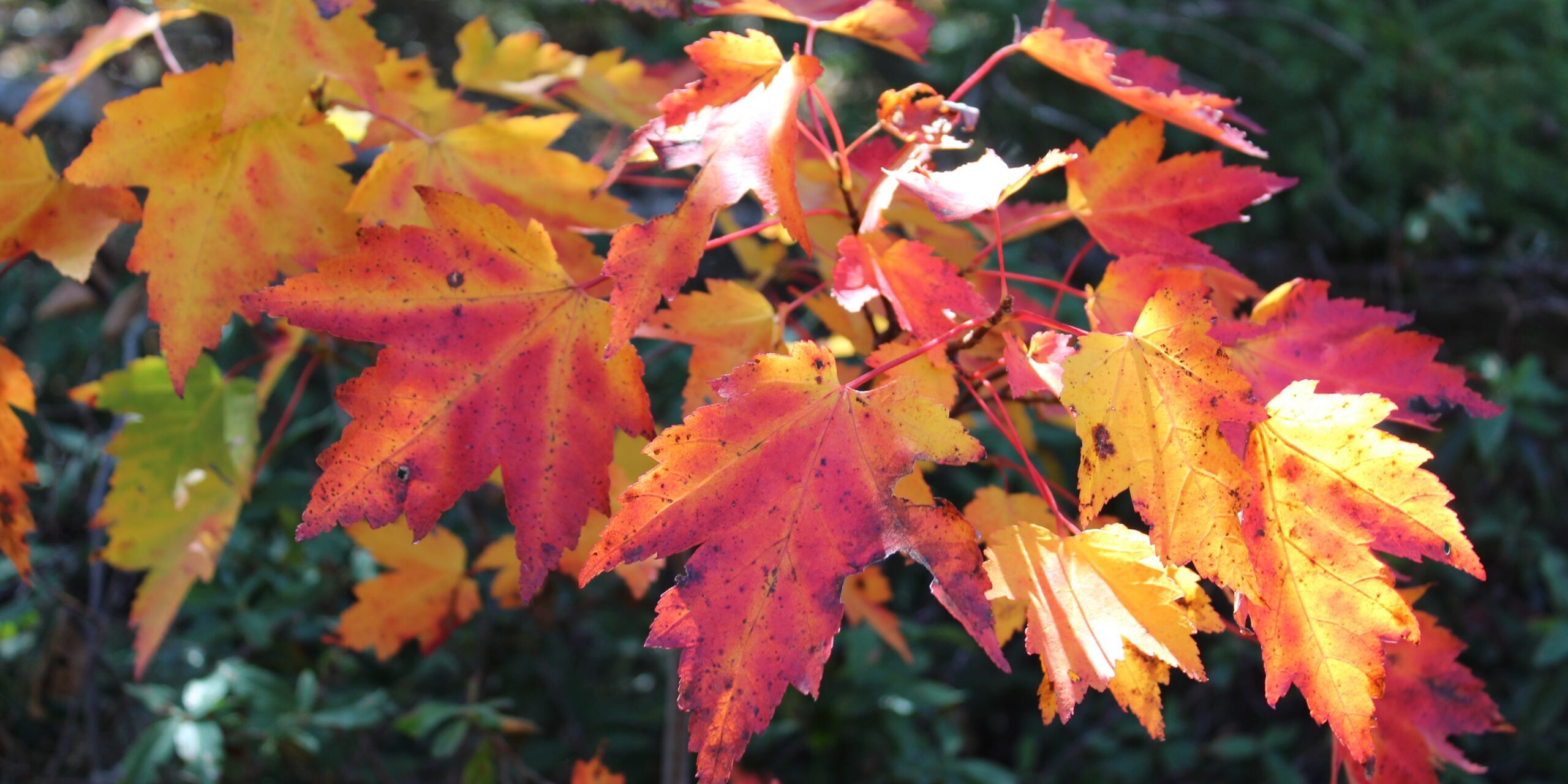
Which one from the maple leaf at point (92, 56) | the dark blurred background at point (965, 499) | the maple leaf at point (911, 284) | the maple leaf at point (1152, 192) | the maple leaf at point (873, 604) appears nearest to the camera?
the maple leaf at point (911, 284)

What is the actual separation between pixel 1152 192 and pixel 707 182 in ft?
1.22

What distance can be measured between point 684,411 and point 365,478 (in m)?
0.23

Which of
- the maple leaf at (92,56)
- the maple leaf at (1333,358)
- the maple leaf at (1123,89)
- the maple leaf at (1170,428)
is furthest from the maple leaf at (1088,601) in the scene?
the maple leaf at (92,56)

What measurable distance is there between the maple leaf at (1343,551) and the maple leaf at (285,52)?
2.26 ft

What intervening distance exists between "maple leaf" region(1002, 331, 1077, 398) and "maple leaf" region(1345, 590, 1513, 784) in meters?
0.37

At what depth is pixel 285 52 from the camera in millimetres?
682

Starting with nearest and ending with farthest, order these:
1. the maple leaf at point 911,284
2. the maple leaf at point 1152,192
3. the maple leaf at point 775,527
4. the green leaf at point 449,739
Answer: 1. the maple leaf at point 775,527
2. the maple leaf at point 911,284
3. the maple leaf at point 1152,192
4. the green leaf at point 449,739

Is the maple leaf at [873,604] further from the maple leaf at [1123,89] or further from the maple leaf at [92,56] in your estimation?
the maple leaf at [92,56]

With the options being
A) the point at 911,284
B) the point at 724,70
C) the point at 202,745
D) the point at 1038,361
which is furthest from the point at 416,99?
the point at 202,745

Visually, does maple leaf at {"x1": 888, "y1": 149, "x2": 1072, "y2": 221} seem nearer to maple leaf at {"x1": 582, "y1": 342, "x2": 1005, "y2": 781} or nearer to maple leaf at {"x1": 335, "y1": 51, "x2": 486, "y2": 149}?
maple leaf at {"x1": 582, "y1": 342, "x2": 1005, "y2": 781}

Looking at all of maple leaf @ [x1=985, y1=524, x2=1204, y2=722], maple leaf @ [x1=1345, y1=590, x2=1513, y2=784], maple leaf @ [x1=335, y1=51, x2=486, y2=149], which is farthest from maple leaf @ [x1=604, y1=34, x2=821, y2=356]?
maple leaf @ [x1=1345, y1=590, x2=1513, y2=784]

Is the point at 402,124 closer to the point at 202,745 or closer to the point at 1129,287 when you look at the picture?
the point at 1129,287

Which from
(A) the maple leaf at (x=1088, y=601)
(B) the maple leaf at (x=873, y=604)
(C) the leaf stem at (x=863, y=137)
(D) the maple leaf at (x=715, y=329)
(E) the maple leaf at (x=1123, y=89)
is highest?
(E) the maple leaf at (x=1123, y=89)

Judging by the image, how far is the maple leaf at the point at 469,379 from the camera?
1.87 ft
